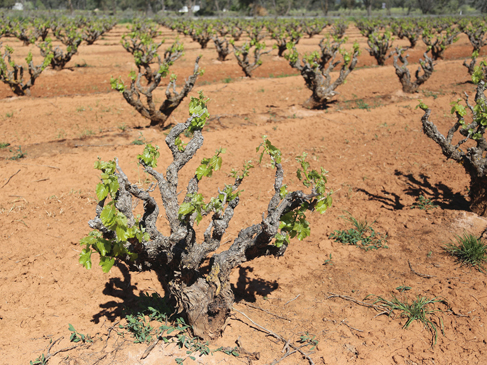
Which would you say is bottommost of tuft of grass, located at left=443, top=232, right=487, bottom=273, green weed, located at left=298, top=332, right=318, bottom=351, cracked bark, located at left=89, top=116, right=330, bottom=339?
green weed, located at left=298, top=332, right=318, bottom=351

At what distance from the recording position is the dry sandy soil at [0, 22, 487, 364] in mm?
3984

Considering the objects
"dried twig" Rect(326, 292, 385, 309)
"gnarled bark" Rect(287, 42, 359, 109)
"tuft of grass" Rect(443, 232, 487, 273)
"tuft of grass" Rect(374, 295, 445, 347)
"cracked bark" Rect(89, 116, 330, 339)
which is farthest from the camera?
"gnarled bark" Rect(287, 42, 359, 109)

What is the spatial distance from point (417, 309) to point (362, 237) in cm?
167

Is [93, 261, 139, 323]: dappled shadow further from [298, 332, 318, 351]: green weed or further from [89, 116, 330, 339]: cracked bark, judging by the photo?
[298, 332, 318, 351]: green weed

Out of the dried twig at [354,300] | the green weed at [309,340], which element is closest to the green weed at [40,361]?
the green weed at [309,340]

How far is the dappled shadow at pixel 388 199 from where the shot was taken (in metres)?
6.68

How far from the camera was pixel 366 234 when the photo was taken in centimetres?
589

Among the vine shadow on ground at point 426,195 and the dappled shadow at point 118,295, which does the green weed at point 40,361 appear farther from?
the vine shadow on ground at point 426,195

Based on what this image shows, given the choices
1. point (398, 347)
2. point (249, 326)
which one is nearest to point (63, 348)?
point (249, 326)

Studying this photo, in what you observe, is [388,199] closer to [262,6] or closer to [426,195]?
[426,195]

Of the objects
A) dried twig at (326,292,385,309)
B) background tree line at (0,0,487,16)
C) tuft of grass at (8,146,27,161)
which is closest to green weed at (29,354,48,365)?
dried twig at (326,292,385,309)

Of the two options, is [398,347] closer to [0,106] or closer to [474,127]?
[474,127]

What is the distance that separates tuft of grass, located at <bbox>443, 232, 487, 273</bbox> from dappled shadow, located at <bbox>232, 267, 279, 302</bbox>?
8.12 ft

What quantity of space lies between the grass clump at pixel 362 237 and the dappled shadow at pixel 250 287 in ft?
4.74
